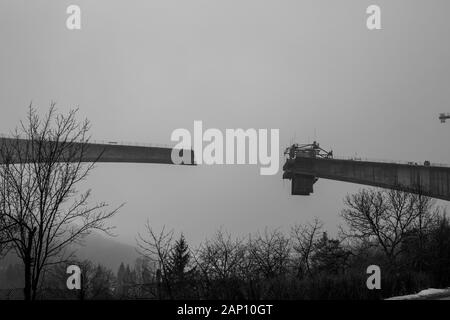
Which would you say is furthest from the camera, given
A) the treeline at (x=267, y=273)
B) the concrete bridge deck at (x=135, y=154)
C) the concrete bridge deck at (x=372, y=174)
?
the concrete bridge deck at (x=372, y=174)

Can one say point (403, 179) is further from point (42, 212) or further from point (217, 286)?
point (42, 212)

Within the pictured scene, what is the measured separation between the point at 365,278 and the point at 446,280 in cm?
790

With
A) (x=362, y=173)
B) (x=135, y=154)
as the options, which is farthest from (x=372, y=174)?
(x=135, y=154)

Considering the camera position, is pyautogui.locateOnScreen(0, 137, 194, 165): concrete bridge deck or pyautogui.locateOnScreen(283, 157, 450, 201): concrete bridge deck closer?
pyautogui.locateOnScreen(0, 137, 194, 165): concrete bridge deck

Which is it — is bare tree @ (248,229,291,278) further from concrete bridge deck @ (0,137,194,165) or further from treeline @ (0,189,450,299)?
concrete bridge deck @ (0,137,194,165)

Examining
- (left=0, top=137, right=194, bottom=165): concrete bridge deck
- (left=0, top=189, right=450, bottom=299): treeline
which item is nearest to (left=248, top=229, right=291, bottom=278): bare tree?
(left=0, top=189, right=450, bottom=299): treeline

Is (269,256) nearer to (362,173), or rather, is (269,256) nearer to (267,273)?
(267,273)

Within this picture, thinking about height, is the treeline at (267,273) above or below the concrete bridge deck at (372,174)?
below

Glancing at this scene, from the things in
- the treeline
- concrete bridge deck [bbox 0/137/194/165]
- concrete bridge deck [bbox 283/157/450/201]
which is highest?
concrete bridge deck [bbox 0/137/194/165]

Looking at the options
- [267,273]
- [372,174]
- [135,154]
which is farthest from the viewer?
[372,174]

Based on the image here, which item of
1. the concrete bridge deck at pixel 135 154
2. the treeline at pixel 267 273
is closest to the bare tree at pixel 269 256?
the treeline at pixel 267 273

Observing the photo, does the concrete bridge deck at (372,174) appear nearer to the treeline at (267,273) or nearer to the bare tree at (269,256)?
the treeline at (267,273)

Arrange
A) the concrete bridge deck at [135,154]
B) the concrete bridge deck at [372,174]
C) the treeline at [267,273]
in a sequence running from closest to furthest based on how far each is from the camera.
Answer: the treeline at [267,273], the concrete bridge deck at [135,154], the concrete bridge deck at [372,174]

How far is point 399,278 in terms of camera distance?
17969 millimetres
